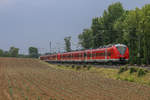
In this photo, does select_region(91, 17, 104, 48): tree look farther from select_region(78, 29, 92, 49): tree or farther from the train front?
the train front

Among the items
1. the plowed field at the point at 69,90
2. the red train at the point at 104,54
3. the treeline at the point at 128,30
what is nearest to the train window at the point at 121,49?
the red train at the point at 104,54

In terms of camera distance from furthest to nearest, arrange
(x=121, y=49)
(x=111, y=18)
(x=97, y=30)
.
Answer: (x=97, y=30) < (x=111, y=18) < (x=121, y=49)

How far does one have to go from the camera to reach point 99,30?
72.2m

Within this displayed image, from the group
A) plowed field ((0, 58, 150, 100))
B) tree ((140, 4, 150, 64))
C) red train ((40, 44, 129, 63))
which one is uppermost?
tree ((140, 4, 150, 64))

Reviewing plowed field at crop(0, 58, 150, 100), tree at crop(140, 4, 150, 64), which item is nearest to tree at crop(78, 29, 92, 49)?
tree at crop(140, 4, 150, 64)

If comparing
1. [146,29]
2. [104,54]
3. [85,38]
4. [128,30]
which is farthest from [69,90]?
[85,38]

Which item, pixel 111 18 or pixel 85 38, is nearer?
pixel 111 18

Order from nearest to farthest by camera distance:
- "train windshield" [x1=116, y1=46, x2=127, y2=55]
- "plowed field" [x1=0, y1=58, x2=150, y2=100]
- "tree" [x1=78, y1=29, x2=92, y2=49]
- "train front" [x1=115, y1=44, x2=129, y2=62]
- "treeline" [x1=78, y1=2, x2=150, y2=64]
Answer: "plowed field" [x1=0, y1=58, x2=150, y2=100] < "train front" [x1=115, y1=44, x2=129, y2=62] < "train windshield" [x1=116, y1=46, x2=127, y2=55] < "treeline" [x1=78, y1=2, x2=150, y2=64] < "tree" [x1=78, y1=29, x2=92, y2=49]

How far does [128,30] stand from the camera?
183 feet

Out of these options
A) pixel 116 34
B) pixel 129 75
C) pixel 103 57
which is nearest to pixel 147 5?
pixel 116 34

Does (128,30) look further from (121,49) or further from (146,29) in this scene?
(121,49)

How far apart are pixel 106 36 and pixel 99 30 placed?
366 cm

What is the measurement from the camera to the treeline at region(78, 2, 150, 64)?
173ft

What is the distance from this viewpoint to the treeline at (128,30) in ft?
173
